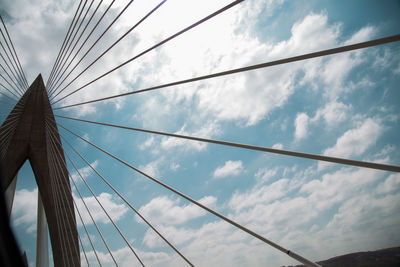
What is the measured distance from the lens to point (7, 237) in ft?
2.46

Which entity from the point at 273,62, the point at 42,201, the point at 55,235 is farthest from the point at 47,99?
the point at 273,62

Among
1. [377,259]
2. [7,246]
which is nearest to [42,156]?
[7,246]

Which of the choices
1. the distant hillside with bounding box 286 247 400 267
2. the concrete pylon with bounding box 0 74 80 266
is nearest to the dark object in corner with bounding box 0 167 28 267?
the distant hillside with bounding box 286 247 400 267

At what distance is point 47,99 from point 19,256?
12.7 m

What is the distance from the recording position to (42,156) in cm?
1156

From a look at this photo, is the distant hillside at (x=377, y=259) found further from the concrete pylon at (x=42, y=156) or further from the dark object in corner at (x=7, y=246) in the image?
the concrete pylon at (x=42, y=156)

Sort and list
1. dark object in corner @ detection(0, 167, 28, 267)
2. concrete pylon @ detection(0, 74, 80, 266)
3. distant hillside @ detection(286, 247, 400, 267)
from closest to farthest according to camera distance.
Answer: dark object in corner @ detection(0, 167, 28, 267) → distant hillside @ detection(286, 247, 400, 267) → concrete pylon @ detection(0, 74, 80, 266)

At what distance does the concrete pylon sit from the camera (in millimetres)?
10867

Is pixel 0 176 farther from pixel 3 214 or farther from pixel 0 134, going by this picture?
pixel 0 134

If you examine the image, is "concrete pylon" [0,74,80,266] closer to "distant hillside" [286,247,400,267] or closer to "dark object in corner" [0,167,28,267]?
"distant hillside" [286,247,400,267]

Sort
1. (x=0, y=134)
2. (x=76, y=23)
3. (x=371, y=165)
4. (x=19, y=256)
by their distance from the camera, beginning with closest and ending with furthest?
(x=19, y=256)
(x=371, y=165)
(x=76, y=23)
(x=0, y=134)

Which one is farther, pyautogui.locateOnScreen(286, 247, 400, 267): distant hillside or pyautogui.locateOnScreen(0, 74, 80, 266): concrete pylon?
pyautogui.locateOnScreen(0, 74, 80, 266): concrete pylon

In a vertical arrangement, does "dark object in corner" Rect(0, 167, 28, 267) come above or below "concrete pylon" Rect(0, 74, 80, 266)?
below

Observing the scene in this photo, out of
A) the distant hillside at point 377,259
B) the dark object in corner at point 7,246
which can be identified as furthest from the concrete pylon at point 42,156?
the dark object in corner at point 7,246
